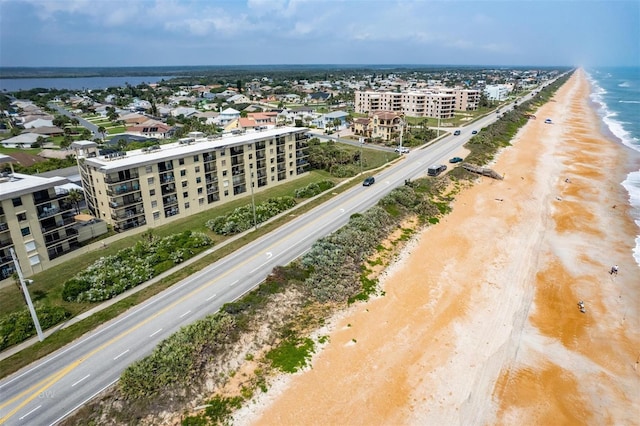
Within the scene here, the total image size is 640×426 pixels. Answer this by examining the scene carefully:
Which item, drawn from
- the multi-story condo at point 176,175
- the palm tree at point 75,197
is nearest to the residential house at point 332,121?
the multi-story condo at point 176,175

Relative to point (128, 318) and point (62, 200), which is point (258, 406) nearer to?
point (128, 318)

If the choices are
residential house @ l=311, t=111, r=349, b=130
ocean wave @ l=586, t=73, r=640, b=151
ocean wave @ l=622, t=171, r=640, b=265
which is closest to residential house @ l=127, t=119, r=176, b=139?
residential house @ l=311, t=111, r=349, b=130

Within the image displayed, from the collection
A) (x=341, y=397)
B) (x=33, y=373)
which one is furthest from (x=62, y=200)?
(x=341, y=397)

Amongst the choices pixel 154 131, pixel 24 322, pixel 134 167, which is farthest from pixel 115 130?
pixel 24 322

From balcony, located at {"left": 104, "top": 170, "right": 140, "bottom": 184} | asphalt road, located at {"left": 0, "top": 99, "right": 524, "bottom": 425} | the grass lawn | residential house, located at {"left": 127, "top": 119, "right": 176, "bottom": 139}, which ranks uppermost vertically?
balcony, located at {"left": 104, "top": 170, "right": 140, "bottom": 184}

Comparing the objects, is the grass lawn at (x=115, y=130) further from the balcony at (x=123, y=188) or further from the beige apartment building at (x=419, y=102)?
the beige apartment building at (x=419, y=102)

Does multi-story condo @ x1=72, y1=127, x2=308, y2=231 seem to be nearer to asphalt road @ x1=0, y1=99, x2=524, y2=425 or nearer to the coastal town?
the coastal town

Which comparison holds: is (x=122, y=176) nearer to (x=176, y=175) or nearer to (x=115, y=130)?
(x=176, y=175)
